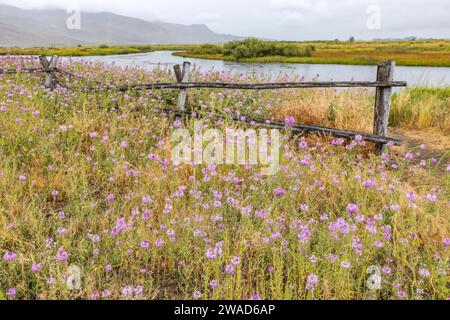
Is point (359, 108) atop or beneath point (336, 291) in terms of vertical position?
atop

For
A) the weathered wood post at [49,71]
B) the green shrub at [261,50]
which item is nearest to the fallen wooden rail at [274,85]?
the weathered wood post at [49,71]

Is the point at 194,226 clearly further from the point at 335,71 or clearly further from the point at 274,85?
the point at 335,71

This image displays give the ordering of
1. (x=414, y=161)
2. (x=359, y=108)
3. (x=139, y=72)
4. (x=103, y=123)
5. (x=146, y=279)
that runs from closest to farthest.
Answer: (x=146, y=279), (x=103, y=123), (x=414, y=161), (x=359, y=108), (x=139, y=72)

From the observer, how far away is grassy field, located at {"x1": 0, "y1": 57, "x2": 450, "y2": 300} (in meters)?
3.19

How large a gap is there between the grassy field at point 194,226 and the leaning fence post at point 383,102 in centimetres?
113

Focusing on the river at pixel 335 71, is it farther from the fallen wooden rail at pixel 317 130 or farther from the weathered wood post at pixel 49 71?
the weathered wood post at pixel 49 71

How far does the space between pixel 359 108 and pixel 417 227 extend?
5.60 m

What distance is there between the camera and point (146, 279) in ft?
11.1

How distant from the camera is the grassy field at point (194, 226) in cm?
319

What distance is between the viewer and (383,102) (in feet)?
24.3

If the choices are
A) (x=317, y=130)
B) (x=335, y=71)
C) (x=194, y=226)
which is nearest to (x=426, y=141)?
(x=317, y=130)

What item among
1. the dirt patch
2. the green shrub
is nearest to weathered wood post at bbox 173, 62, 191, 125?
the dirt patch
